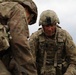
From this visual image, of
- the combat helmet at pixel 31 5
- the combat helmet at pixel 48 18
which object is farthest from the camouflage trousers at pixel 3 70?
the combat helmet at pixel 48 18

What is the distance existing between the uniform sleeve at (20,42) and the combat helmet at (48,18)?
6.16 metres

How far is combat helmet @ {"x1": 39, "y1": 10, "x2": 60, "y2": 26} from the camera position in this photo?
10.7 metres

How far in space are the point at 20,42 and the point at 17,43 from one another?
3 cm

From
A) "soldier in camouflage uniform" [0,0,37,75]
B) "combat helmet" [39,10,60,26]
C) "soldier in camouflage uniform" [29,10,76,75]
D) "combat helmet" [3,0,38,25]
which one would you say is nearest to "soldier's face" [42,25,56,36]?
"soldier in camouflage uniform" [29,10,76,75]

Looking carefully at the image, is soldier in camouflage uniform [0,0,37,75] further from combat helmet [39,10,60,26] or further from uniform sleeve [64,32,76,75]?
combat helmet [39,10,60,26]

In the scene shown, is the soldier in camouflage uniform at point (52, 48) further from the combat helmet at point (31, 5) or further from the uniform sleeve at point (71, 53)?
the combat helmet at point (31, 5)

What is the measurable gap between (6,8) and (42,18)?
6.49m

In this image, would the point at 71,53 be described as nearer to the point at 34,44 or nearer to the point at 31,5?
the point at 34,44

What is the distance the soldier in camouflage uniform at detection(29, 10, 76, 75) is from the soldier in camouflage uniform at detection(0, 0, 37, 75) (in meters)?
5.90

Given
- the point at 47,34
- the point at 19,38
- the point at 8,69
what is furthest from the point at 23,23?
the point at 47,34

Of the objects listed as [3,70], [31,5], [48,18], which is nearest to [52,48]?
[48,18]

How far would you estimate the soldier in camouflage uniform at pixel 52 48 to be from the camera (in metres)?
10.5

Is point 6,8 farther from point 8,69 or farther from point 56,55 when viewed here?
point 56,55

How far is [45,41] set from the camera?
34.9ft
